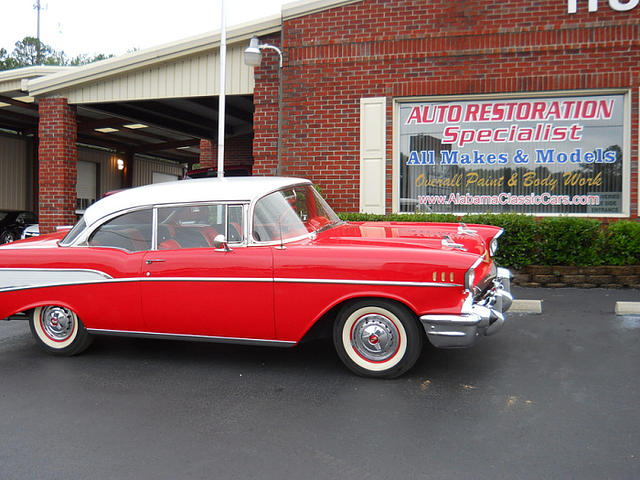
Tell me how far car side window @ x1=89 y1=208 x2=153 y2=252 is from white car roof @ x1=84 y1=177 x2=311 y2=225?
0.28 feet

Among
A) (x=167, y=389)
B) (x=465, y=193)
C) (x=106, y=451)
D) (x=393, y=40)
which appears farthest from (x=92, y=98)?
(x=106, y=451)

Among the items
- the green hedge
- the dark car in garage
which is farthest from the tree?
the green hedge

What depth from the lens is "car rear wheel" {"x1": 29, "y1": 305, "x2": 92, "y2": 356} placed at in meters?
5.09

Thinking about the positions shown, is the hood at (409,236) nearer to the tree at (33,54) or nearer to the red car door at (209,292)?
the red car door at (209,292)

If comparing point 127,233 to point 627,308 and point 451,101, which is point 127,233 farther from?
point 451,101

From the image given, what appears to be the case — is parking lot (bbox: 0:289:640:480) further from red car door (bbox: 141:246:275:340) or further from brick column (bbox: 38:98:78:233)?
brick column (bbox: 38:98:78:233)

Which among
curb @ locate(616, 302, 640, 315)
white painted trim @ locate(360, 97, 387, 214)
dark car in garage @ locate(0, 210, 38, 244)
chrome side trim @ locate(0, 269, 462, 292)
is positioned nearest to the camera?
chrome side trim @ locate(0, 269, 462, 292)

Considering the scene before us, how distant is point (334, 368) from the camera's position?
15.5ft

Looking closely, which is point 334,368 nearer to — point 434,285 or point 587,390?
point 434,285

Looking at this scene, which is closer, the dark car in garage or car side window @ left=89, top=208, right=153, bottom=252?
car side window @ left=89, top=208, right=153, bottom=252

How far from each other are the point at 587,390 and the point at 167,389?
9.79 feet

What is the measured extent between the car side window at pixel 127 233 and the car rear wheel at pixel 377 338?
180 cm

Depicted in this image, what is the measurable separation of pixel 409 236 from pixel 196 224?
1.77 metres

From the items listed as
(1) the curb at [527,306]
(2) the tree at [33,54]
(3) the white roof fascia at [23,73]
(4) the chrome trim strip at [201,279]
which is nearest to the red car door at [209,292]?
(4) the chrome trim strip at [201,279]
